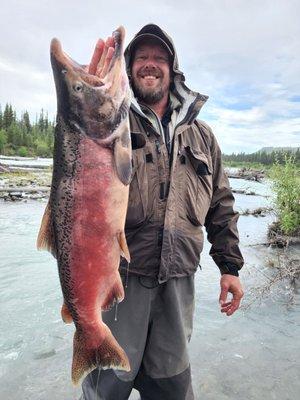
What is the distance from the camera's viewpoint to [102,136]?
7.20ft

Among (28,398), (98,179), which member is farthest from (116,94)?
(28,398)

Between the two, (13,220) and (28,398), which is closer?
(28,398)

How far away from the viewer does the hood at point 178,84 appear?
3.18 meters

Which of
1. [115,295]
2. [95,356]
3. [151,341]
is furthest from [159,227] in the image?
[95,356]

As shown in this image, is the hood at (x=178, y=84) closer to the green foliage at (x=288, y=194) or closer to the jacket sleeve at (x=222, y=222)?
the jacket sleeve at (x=222, y=222)

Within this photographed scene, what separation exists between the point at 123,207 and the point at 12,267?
7271 mm

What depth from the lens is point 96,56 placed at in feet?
7.34

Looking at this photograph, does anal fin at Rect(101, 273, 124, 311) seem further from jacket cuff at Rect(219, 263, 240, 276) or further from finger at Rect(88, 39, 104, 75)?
jacket cuff at Rect(219, 263, 240, 276)

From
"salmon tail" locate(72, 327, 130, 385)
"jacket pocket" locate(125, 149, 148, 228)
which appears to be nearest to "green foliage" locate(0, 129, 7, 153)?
"jacket pocket" locate(125, 149, 148, 228)

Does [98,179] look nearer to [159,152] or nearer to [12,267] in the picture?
[159,152]

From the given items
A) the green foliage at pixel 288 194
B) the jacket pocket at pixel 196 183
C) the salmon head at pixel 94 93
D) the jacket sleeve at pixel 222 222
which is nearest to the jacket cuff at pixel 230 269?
the jacket sleeve at pixel 222 222

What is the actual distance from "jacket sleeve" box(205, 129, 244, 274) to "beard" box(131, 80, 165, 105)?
2.07ft

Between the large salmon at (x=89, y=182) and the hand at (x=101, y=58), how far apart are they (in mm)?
33

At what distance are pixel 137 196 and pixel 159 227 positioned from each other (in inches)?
10.6
